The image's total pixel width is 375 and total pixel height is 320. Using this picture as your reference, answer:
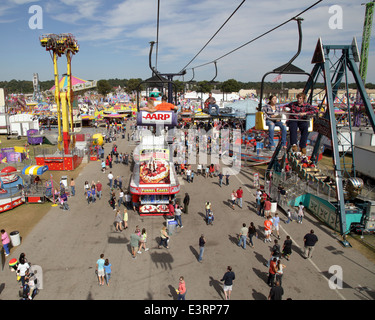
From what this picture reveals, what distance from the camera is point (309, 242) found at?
38.5ft

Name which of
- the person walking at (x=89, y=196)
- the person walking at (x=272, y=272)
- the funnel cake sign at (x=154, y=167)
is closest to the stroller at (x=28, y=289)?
the funnel cake sign at (x=154, y=167)

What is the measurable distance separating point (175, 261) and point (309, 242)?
560 centimetres

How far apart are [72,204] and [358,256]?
617 inches

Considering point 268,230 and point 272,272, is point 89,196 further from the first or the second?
point 272,272

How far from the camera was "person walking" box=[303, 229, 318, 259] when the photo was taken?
1170 centimetres

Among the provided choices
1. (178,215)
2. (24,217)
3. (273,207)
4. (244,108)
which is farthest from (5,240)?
(244,108)

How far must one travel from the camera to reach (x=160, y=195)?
16.2 metres

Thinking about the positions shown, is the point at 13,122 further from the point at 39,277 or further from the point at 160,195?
the point at 39,277

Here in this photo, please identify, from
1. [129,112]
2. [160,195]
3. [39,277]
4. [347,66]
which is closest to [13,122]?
[129,112]

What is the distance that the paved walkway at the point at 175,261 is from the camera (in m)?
9.84

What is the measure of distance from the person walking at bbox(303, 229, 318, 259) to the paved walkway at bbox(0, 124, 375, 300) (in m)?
0.28

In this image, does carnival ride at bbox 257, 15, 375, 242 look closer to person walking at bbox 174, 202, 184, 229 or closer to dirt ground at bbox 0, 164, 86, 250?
person walking at bbox 174, 202, 184, 229

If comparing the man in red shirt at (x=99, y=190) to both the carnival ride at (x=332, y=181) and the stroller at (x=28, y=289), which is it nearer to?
the stroller at (x=28, y=289)

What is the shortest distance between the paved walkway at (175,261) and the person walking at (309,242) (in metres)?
0.28
